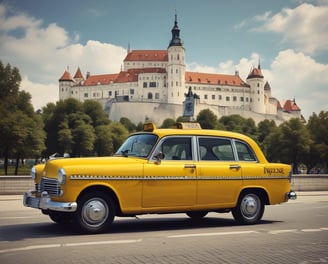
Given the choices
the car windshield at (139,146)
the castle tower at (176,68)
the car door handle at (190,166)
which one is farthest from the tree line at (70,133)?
the castle tower at (176,68)

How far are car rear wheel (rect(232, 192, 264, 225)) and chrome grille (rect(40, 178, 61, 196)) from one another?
3.68 m

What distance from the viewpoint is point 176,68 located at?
162 metres

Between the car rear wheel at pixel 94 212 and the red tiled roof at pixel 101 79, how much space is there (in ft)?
548

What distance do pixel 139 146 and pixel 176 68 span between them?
15427 cm

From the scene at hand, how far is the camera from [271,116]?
16288cm

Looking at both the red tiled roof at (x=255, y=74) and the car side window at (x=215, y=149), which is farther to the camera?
the red tiled roof at (x=255, y=74)

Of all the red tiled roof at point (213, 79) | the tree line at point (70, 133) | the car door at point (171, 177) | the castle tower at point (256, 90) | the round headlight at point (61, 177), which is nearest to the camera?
the round headlight at point (61, 177)

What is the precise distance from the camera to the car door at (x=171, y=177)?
8414 mm

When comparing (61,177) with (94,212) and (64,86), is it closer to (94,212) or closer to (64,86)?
(94,212)

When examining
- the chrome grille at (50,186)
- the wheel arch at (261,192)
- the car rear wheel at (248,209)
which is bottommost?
the car rear wheel at (248,209)

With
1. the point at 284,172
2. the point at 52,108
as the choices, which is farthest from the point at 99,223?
the point at 52,108

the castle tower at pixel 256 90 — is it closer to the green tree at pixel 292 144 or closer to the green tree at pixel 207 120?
the green tree at pixel 207 120

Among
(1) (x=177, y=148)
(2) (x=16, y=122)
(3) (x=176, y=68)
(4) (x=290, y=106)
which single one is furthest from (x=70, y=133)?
(4) (x=290, y=106)

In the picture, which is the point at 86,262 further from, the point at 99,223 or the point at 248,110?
the point at 248,110
